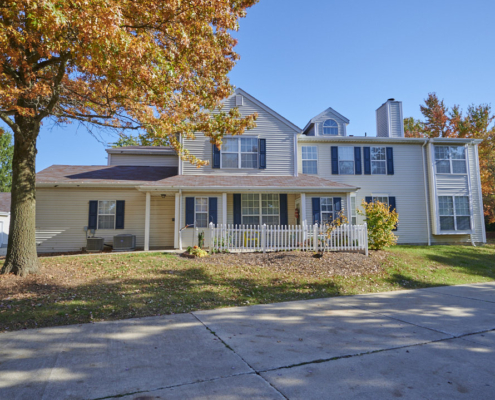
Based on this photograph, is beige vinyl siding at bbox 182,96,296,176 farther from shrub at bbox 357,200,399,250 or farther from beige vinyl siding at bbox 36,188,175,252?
shrub at bbox 357,200,399,250

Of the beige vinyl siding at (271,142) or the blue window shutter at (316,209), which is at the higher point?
the beige vinyl siding at (271,142)

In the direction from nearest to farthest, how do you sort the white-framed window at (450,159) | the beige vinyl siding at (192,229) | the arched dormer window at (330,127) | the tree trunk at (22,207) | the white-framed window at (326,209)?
the tree trunk at (22,207) → the beige vinyl siding at (192,229) → the white-framed window at (326,209) → the white-framed window at (450,159) → the arched dormer window at (330,127)

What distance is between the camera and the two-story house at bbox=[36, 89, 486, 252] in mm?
14086

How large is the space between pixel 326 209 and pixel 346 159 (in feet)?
11.8

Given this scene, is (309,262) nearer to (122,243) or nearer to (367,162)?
(122,243)

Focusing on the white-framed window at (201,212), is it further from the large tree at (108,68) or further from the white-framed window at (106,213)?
the large tree at (108,68)

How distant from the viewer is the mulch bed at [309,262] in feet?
30.7

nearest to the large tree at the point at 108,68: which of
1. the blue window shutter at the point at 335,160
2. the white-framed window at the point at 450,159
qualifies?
the blue window shutter at the point at 335,160

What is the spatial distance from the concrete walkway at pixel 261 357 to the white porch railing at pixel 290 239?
5895 millimetres

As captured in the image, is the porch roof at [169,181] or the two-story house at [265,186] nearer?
the porch roof at [169,181]

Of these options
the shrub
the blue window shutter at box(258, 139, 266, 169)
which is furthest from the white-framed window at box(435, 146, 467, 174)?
the blue window shutter at box(258, 139, 266, 169)

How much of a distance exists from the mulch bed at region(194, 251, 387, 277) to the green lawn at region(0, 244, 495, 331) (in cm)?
29

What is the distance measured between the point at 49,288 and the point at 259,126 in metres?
11.4

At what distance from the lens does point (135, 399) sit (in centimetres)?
279
